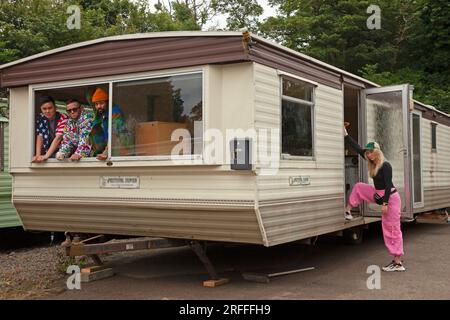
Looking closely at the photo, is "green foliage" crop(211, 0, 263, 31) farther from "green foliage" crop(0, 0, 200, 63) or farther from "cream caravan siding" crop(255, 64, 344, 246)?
"cream caravan siding" crop(255, 64, 344, 246)

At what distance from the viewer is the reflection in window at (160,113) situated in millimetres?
5777

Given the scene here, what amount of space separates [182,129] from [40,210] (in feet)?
7.54

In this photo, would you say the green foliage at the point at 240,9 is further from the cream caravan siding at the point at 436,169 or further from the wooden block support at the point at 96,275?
the wooden block support at the point at 96,275

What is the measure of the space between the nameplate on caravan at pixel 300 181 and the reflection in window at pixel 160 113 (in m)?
1.15

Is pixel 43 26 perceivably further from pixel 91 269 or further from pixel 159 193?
pixel 159 193

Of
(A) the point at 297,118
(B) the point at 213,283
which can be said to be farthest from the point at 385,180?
(B) the point at 213,283

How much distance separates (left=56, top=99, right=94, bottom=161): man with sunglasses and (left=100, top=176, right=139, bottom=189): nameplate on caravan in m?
0.47

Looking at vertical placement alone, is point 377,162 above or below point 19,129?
below

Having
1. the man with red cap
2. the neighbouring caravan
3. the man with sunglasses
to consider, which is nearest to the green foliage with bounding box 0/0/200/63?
the man with sunglasses

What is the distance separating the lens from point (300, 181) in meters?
6.25

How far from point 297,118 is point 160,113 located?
1608 millimetres

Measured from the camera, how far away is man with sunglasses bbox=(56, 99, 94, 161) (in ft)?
21.4

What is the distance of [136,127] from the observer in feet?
20.5
